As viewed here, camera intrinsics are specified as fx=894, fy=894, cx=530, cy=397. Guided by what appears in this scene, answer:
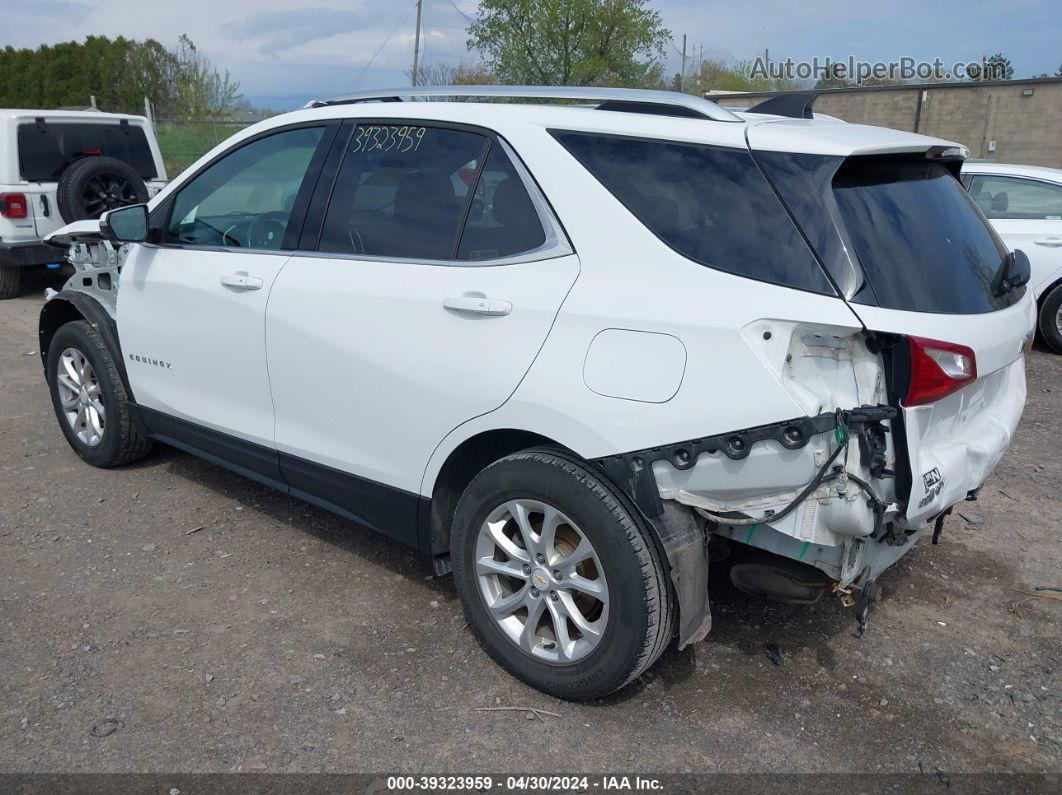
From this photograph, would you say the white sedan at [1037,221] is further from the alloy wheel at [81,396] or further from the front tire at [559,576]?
the alloy wheel at [81,396]

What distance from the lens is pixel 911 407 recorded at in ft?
8.21

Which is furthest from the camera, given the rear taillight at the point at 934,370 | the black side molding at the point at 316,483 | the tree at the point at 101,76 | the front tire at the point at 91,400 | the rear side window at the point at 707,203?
the tree at the point at 101,76

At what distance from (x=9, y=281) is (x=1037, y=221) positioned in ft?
35.8

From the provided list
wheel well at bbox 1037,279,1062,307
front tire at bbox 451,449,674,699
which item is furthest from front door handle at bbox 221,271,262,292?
wheel well at bbox 1037,279,1062,307

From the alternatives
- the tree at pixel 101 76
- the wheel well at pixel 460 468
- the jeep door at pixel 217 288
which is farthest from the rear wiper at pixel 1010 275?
the tree at pixel 101 76

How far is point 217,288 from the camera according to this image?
12.8 ft

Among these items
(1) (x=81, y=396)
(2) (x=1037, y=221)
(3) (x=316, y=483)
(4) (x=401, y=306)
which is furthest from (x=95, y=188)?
(2) (x=1037, y=221)

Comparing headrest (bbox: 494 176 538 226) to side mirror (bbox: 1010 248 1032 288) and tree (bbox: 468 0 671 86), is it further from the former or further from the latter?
tree (bbox: 468 0 671 86)

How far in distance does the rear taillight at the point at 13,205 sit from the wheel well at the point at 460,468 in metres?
8.24

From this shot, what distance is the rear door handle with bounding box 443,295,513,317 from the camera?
9.62ft

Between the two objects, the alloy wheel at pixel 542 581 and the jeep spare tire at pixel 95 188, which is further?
the jeep spare tire at pixel 95 188

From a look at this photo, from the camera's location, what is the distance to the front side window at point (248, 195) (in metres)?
3.80

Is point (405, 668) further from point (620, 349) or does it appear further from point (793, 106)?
point (793, 106)

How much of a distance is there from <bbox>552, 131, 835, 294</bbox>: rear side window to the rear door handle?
507 millimetres
